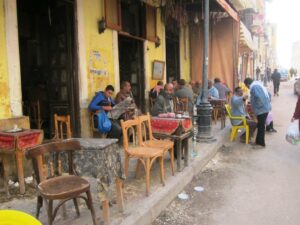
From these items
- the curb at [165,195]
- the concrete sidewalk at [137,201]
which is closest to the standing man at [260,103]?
the curb at [165,195]

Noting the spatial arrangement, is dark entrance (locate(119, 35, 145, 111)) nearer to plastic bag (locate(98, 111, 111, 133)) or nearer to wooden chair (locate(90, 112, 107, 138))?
wooden chair (locate(90, 112, 107, 138))

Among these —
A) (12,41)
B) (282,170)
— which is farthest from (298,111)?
(12,41)

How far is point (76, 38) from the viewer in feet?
22.6

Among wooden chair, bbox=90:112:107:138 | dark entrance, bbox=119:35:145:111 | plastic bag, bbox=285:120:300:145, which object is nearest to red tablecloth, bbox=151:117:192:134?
wooden chair, bbox=90:112:107:138

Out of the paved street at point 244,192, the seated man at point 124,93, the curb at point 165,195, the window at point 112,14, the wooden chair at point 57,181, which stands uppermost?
the window at point 112,14

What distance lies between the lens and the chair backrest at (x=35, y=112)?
7.74 m

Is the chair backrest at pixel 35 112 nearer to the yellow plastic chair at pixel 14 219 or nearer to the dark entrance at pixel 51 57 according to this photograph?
the dark entrance at pixel 51 57

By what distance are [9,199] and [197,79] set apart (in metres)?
11.0

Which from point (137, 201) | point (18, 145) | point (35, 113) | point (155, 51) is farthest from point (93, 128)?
point (155, 51)

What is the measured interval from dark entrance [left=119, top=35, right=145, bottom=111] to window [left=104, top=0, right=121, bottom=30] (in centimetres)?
149

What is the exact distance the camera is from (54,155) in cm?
360

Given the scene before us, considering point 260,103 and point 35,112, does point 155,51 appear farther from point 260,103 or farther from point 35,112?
point 35,112

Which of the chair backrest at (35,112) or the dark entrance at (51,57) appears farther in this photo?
the chair backrest at (35,112)

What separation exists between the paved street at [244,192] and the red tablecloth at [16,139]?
6.94 ft
